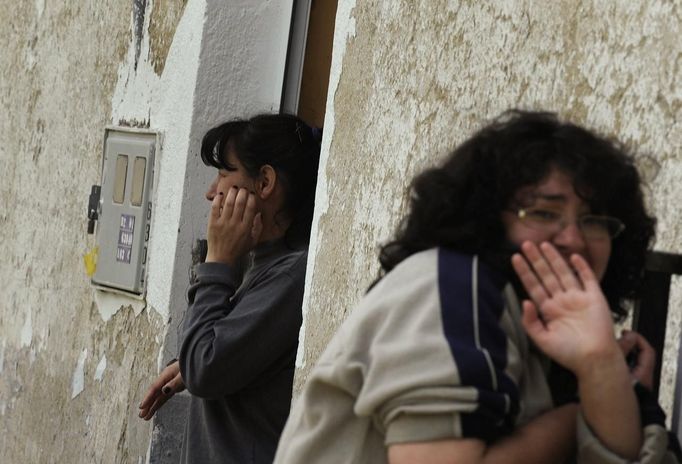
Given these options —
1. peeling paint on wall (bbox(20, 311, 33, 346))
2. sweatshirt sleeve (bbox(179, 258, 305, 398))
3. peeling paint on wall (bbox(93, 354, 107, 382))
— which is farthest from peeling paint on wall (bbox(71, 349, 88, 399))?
sweatshirt sleeve (bbox(179, 258, 305, 398))

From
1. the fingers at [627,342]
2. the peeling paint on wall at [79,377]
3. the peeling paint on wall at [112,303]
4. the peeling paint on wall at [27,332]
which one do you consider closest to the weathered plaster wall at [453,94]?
the fingers at [627,342]

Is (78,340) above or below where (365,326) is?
below

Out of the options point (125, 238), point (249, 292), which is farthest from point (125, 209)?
point (249, 292)

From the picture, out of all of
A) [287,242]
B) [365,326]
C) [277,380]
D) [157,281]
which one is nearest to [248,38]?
[157,281]

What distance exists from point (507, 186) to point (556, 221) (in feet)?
0.28

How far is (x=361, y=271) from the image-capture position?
3.74m

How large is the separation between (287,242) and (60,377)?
2.44 metres

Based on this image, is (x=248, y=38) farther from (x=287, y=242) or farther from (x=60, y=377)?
(x=60, y=377)

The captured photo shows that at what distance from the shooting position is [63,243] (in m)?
6.17

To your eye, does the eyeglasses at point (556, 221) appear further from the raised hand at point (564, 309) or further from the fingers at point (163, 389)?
the fingers at point (163, 389)

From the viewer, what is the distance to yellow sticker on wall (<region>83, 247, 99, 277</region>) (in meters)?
5.74

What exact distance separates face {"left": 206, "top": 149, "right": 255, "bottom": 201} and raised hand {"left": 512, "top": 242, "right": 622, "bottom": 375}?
2.03m

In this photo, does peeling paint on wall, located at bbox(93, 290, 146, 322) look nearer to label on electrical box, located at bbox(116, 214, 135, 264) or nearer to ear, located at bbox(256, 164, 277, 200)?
label on electrical box, located at bbox(116, 214, 135, 264)

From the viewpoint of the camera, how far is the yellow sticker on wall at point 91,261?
18.8ft
